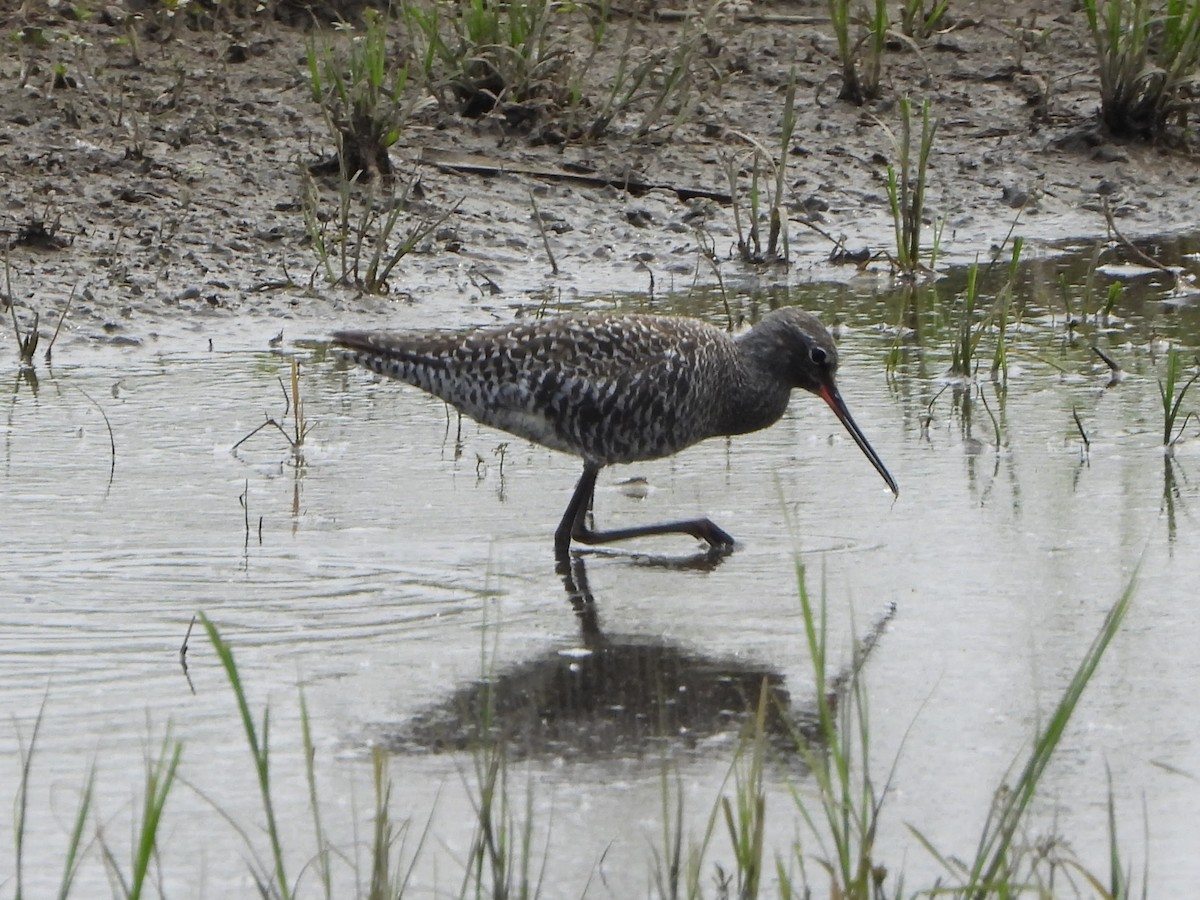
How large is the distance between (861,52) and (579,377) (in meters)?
5.86

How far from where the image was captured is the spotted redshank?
Result: 19.4ft

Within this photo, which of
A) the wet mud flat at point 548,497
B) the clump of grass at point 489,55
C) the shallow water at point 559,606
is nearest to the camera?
the shallow water at point 559,606

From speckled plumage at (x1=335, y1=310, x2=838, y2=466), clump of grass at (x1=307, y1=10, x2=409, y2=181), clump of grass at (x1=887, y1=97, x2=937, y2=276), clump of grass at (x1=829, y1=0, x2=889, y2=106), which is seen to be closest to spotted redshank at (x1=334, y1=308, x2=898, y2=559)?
speckled plumage at (x1=335, y1=310, x2=838, y2=466)

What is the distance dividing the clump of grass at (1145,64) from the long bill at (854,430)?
186 inches

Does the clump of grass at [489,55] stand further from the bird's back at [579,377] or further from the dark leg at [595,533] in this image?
the dark leg at [595,533]

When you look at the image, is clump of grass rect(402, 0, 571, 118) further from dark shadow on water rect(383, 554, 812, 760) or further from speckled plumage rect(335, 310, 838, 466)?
dark shadow on water rect(383, 554, 812, 760)

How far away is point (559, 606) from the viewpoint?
5.21 metres

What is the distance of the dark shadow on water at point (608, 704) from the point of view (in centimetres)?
421

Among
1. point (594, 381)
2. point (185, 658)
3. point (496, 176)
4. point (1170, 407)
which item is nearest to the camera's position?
point (185, 658)

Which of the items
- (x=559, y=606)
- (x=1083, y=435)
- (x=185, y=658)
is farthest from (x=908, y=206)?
(x=185, y=658)

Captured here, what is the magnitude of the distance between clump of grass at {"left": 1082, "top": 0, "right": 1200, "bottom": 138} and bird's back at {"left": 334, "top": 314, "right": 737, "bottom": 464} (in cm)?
517

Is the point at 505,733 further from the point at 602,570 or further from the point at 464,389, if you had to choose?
the point at 464,389

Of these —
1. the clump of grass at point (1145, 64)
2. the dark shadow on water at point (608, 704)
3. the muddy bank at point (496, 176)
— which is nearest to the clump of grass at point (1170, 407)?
the dark shadow on water at point (608, 704)

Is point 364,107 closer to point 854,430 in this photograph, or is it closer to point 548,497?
point 548,497
